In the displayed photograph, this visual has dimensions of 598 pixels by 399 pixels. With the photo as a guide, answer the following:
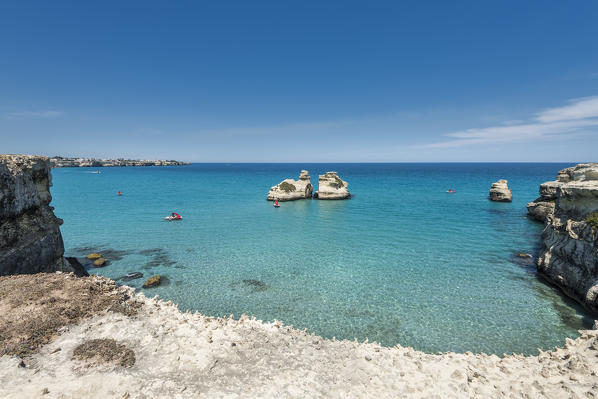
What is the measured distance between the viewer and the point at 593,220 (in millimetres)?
17125

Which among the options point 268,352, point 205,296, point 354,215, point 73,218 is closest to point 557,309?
point 268,352

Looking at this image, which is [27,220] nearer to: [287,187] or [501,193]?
[287,187]

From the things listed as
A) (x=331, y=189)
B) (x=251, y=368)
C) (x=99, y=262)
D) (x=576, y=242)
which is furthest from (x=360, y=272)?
(x=331, y=189)

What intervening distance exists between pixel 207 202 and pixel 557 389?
59075 mm

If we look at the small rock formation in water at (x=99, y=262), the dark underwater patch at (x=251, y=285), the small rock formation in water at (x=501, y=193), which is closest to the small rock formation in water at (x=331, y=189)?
the small rock formation in water at (x=501, y=193)

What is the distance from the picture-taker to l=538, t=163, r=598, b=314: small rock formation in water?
16.4 meters

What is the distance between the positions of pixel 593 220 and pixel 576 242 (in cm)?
171

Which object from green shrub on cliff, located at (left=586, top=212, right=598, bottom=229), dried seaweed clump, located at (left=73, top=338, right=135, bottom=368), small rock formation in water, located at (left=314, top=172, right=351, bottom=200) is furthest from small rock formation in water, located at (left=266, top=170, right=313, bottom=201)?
dried seaweed clump, located at (left=73, top=338, right=135, bottom=368)

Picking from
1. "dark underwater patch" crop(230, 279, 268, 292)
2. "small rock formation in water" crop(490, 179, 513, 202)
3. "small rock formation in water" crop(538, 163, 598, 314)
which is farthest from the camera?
"small rock formation in water" crop(490, 179, 513, 202)

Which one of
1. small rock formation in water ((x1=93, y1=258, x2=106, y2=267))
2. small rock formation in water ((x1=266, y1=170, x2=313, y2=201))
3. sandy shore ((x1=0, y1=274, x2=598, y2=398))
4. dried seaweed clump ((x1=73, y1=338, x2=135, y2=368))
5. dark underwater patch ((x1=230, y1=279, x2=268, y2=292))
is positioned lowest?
dark underwater patch ((x1=230, y1=279, x2=268, y2=292))

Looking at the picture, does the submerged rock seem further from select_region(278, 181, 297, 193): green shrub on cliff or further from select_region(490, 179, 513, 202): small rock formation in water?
select_region(490, 179, 513, 202): small rock formation in water

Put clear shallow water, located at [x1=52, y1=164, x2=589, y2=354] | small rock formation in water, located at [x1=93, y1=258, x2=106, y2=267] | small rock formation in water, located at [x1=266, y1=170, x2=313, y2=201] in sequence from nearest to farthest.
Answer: clear shallow water, located at [x1=52, y1=164, x2=589, y2=354], small rock formation in water, located at [x1=93, y1=258, x2=106, y2=267], small rock formation in water, located at [x1=266, y1=170, x2=313, y2=201]

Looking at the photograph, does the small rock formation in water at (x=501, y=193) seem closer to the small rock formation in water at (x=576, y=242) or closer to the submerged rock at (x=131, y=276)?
the small rock formation in water at (x=576, y=242)

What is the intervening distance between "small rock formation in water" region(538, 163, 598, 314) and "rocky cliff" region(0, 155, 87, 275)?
31.7m
